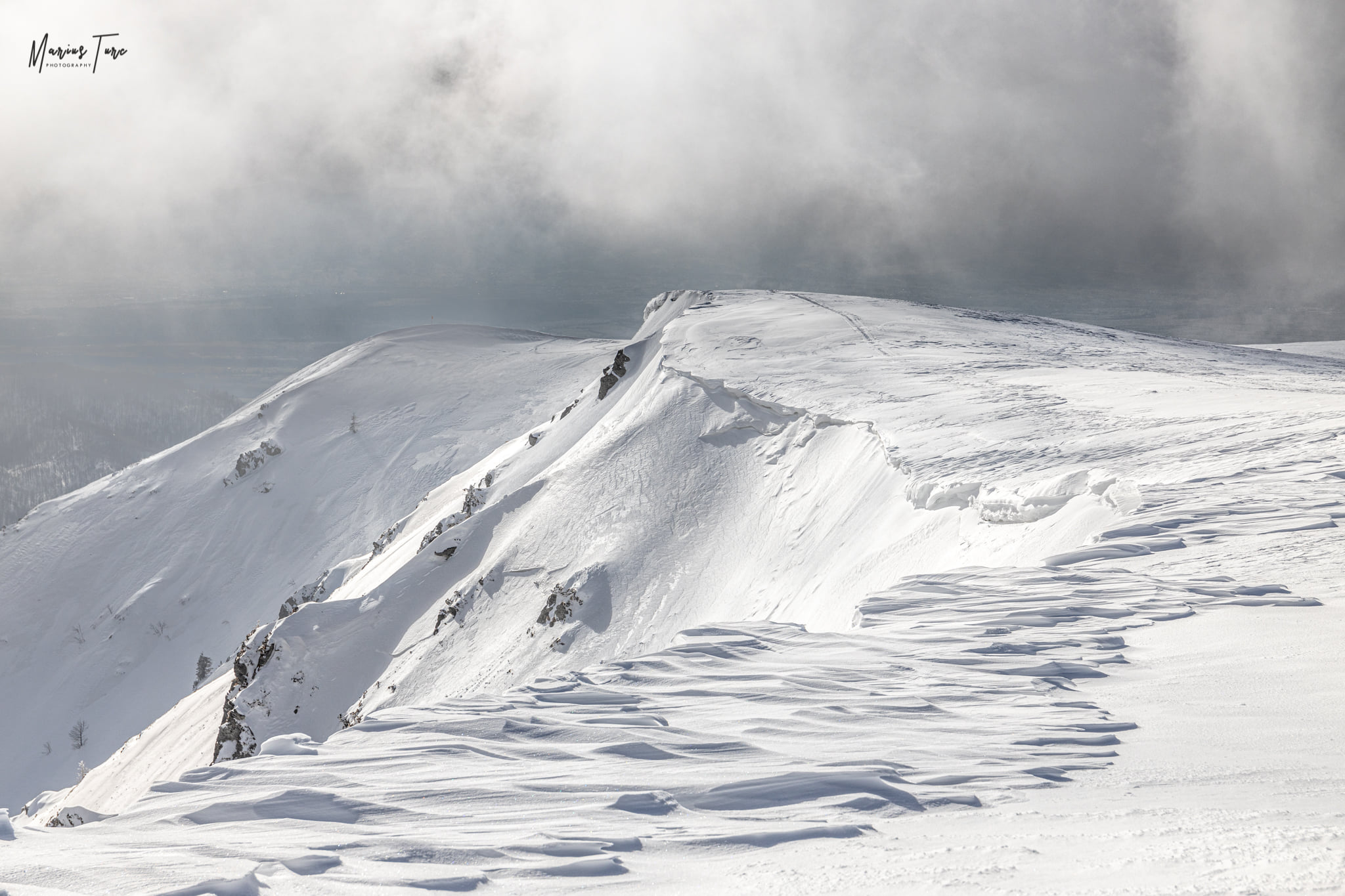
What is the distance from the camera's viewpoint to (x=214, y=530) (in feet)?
196

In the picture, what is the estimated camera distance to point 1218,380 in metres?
17.2

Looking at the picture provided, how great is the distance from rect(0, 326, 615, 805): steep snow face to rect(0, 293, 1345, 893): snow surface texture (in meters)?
30.7

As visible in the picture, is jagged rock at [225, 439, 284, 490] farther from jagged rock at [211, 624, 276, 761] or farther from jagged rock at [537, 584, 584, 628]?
jagged rock at [537, 584, 584, 628]

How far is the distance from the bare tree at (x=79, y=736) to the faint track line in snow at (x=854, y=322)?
45.8m

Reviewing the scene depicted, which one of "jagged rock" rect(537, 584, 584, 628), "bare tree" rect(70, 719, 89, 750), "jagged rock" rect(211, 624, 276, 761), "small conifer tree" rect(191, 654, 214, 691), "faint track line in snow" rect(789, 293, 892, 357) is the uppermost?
"faint track line in snow" rect(789, 293, 892, 357)

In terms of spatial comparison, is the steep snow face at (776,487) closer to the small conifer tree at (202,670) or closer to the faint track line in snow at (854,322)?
the faint track line in snow at (854,322)

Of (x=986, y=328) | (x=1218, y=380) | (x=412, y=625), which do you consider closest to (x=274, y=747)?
(x=1218, y=380)

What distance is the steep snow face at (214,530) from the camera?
5300 centimetres

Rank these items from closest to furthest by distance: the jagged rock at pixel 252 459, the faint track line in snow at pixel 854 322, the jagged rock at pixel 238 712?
the jagged rock at pixel 238 712 → the faint track line in snow at pixel 854 322 → the jagged rock at pixel 252 459

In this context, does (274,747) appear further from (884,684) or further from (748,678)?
(884,684)

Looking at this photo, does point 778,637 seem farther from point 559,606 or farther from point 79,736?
point 79,736

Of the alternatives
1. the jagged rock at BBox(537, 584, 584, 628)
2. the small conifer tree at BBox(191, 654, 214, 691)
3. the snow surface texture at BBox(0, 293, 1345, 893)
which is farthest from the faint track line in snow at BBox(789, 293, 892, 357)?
the small conifer tree at BBox(191, 654, 214, 691)

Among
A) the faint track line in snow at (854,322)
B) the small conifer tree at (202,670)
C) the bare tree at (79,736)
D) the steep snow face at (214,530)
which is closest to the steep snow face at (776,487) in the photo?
the faint track line in snow at (854,322)

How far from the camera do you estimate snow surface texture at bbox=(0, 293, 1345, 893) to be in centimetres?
338
